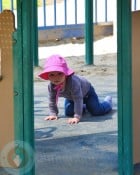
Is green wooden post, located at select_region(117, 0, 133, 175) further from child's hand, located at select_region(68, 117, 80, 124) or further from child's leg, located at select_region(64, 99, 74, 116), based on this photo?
child's leg, located at select_region(64, 99, 74, 116)

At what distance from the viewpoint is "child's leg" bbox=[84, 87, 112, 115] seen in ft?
13.8

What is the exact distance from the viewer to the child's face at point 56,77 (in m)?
3.83

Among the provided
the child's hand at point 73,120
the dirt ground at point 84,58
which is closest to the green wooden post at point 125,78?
the child's hand at point 73,120

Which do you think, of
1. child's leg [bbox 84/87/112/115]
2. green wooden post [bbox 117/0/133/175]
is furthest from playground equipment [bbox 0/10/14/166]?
child's leg [bbox 84/87/112/115]

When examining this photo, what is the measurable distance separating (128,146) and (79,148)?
632 mm

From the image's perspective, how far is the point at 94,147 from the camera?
3402 millimetres

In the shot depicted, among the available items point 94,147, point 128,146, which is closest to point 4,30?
point 128,146

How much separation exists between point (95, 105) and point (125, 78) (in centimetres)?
151

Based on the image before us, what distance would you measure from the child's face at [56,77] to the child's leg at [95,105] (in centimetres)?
40

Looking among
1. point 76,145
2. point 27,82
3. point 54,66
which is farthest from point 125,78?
point 54,66

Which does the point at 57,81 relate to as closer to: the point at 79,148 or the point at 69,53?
the point at 79,148

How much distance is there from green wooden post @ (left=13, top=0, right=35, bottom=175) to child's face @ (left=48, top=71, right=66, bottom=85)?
3.89ft

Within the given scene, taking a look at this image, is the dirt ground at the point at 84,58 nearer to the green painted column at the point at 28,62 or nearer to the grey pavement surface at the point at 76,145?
the grey pavement surface at the point at 76,145

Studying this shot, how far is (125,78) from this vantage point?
2725 millimetres
